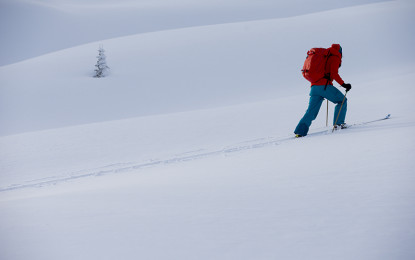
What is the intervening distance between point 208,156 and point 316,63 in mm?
2440

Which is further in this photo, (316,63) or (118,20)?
(118,20)

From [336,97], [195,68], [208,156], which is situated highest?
[195,68]

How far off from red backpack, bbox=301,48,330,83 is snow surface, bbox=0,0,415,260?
104 cm

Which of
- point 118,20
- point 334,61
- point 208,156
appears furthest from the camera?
point 118,20

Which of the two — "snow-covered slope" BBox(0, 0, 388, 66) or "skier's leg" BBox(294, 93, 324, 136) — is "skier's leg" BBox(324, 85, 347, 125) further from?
"snow-covered slope" BBox(0, 0, 388, 66)

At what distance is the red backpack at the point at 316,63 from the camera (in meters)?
5.93

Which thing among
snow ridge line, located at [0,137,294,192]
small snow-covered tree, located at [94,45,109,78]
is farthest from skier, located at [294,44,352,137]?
small snow-covered tree, located at [94,45,109,78]

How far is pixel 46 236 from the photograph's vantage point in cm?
238

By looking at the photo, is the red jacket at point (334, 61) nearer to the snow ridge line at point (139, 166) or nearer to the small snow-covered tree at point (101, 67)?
the snow ridge line at point (139, 166)

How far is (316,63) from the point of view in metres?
5.97

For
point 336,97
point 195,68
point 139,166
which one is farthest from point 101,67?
point 336,97

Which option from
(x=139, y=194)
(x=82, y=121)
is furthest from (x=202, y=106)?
(x=139, y=194)

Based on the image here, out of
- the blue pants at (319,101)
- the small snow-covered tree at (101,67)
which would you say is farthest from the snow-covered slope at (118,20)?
the blue pants at (319,101)

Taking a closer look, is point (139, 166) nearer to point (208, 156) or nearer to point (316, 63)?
point (208, 156)
